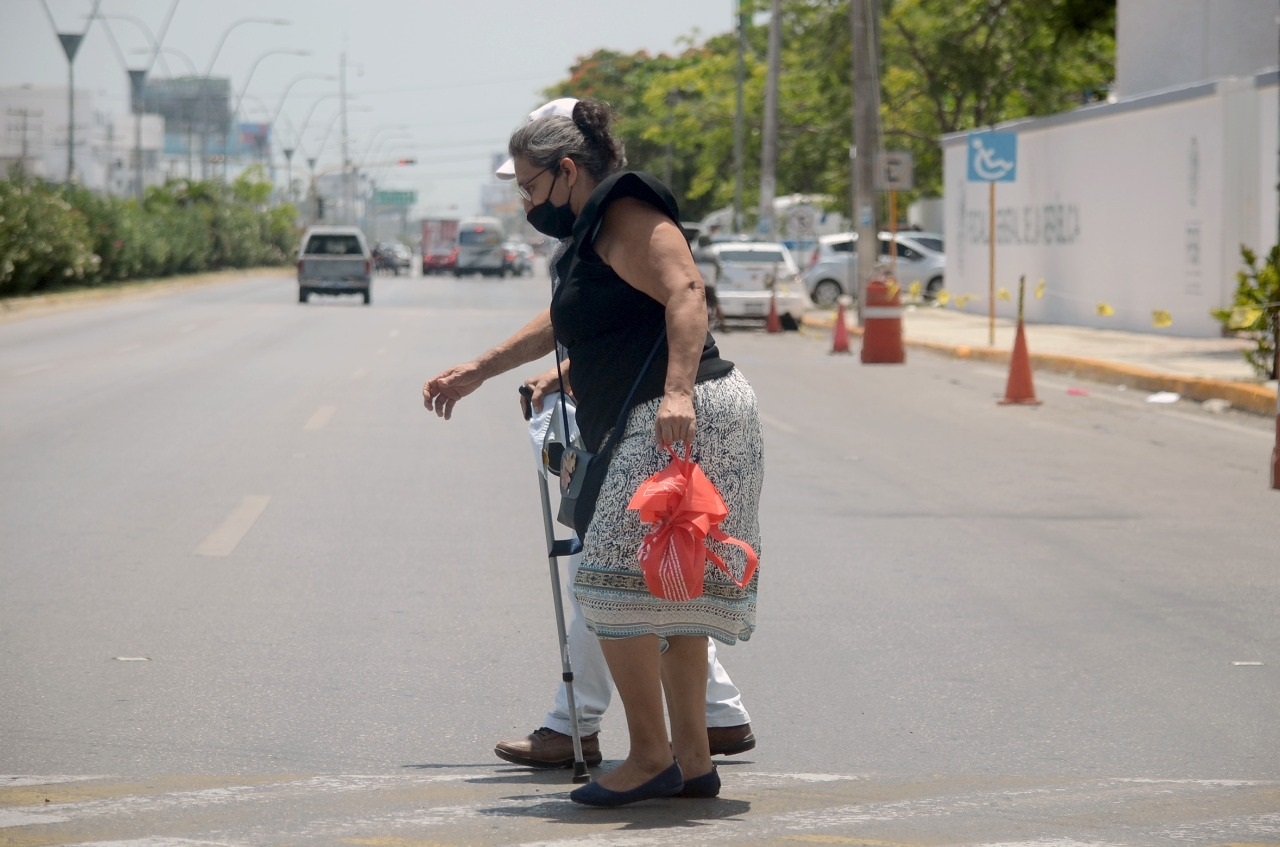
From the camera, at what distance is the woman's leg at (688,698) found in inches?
169

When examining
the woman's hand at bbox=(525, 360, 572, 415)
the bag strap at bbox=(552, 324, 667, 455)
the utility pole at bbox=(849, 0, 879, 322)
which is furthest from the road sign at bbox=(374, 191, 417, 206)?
A: the bag strap at bbox=(552, 324, 667, 455)

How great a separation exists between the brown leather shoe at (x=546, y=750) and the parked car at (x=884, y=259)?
31.1m

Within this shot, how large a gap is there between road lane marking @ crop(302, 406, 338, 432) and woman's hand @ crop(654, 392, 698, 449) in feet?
32.9

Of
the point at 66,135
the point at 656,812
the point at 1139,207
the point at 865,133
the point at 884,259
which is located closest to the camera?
the point at 656,812

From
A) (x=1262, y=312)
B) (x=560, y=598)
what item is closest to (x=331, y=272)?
(x=1262, y=312)

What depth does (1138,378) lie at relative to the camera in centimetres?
1780

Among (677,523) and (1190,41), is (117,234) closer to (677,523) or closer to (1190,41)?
(1190,41)

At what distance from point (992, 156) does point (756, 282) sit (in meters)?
8.70

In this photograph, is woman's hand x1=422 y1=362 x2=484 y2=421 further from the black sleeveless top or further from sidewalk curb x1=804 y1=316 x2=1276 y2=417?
sidewalk curb x1=804 y1=316 x2=1276 y2=417

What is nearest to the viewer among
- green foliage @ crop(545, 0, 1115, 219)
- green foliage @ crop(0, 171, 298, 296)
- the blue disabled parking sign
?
the blue disabled parking sign

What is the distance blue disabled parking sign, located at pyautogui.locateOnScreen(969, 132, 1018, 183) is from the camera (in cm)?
2241

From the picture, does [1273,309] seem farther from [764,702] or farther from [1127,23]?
[1127,23]

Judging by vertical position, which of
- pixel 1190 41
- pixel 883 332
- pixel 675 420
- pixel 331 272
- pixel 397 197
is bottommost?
pixel 675 420

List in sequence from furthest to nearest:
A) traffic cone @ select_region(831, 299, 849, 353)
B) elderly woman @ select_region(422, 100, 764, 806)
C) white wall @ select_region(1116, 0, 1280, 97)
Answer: white wall @ select_region(1116, 0, 1280, 97) → traffic cone @ select_region(831, 299, 849, 353) → elderly woman @ select_region(422, 100, 764, 806)
